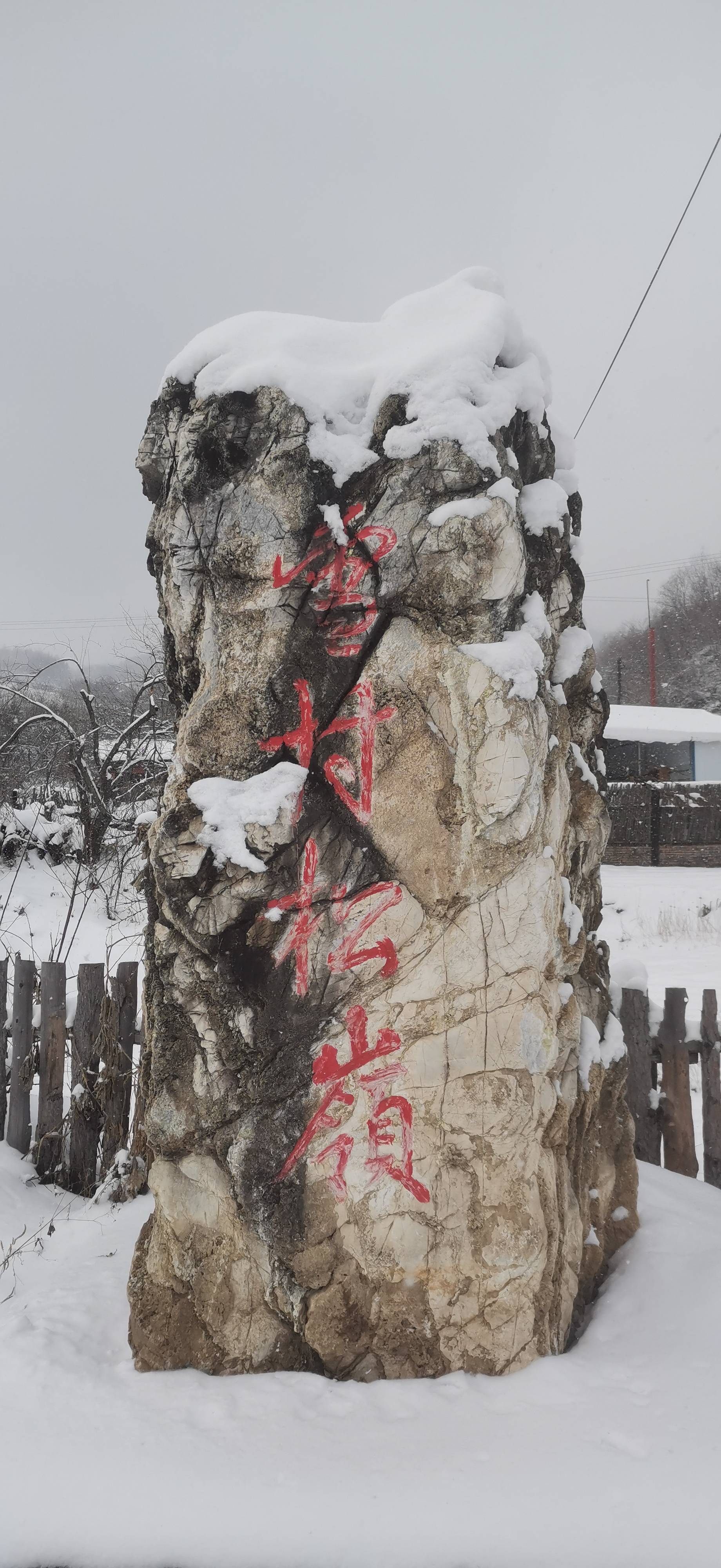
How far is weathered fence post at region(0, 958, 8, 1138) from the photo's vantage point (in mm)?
4090

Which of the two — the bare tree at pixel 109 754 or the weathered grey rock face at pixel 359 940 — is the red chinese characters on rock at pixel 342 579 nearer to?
the weathered grey rock face at pixel 359 940

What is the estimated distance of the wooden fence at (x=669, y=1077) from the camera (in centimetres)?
366

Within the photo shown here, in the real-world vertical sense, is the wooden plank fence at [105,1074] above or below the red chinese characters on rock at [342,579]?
below

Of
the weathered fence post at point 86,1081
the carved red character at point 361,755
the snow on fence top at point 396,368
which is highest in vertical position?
the snow on fence top at point 396,368

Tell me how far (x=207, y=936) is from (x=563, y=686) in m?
1.39

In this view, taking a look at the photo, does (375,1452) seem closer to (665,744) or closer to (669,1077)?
(669,1077)

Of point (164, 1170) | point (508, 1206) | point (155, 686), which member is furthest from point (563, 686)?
point (155, 686)

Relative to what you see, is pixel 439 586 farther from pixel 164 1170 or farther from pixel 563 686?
pixel 164 1170

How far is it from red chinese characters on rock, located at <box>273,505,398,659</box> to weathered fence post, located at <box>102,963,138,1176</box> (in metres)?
2.11

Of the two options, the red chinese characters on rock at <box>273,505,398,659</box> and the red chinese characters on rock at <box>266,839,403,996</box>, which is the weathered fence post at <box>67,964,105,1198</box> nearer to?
the red chinese characters on rock at <box>266,839,403,996</box>

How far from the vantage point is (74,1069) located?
3.97 metres

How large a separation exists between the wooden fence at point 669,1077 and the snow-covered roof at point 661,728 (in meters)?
16.0

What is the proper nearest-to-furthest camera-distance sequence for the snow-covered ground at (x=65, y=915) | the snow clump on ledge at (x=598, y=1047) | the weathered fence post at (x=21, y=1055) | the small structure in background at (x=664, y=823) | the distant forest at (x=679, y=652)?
1. the snow clump on ledge at (x=598, y=1047)
2. the weathered fence post at (x=21, y=1055)
3. the snow-covered ground at (x=65, y=915)
4. the small structure in background at (x=664, y=823)
5. the distant forest at (x=679, y=652)

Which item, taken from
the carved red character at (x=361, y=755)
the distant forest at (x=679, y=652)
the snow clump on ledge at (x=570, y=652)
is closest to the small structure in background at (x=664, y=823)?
the snow clump on ledge at (x=570, y=652)
